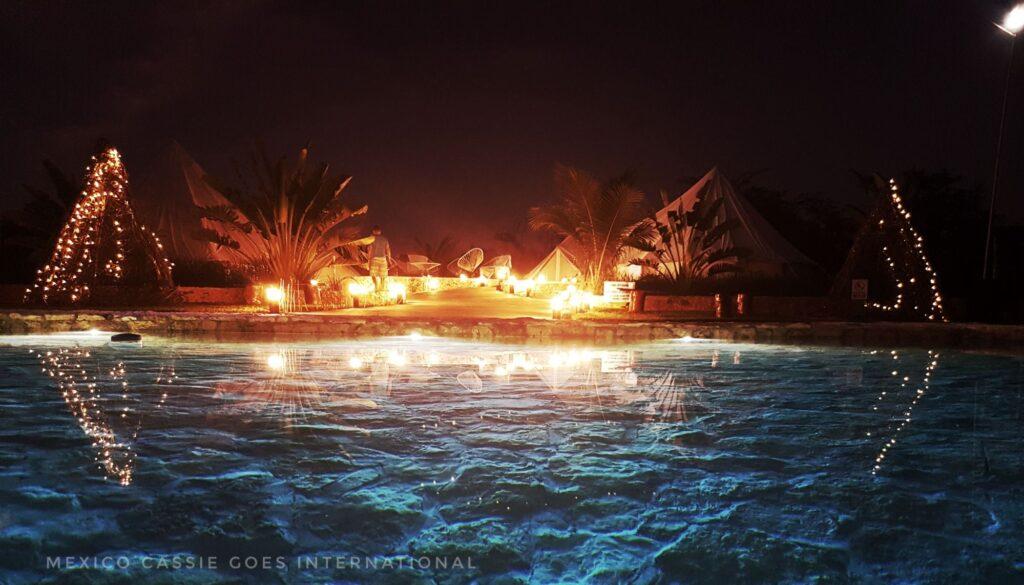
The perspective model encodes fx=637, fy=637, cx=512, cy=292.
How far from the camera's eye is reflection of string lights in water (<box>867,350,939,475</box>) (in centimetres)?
A: 364

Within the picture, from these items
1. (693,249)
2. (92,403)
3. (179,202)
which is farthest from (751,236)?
(179,202)

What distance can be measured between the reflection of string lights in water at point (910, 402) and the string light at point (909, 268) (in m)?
4.26

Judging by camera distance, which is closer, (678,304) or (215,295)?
(678,304)

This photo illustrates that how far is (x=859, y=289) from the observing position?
1320 centimetres

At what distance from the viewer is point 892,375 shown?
6.77 m

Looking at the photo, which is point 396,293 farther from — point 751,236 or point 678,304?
point 751,236

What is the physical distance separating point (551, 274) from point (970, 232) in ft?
49.3

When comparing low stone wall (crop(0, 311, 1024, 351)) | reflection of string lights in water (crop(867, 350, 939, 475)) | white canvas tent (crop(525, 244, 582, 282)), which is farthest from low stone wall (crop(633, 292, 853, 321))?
white canvas tent (crop(525, 244, 582, 282))

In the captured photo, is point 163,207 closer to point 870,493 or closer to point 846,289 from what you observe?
point 846,289

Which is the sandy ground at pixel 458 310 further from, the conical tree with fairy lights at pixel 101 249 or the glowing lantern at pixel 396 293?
the conical tree with fairy lights at pixel 101 249

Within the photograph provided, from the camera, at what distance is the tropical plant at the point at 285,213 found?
1441 centimetres

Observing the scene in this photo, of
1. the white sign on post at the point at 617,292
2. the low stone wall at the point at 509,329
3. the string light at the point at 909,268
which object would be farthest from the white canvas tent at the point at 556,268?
the low stone wall at the point at 509,329

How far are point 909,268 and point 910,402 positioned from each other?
8.76m

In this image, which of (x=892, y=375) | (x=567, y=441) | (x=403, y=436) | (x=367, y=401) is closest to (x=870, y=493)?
(x=567, y=441)
